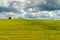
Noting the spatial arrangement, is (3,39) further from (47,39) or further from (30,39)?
(47,39)

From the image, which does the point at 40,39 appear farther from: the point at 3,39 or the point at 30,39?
the point at 3,39

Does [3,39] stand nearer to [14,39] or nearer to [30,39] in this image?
[14,39]

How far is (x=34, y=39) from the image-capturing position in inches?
1957

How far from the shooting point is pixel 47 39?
49.2 metres

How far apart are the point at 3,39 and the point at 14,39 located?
2.88m

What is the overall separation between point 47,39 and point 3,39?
11.4 m

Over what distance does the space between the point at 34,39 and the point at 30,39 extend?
3.47ft

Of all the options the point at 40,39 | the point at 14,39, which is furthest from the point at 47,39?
the point at 14,39

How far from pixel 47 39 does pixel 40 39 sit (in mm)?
1852

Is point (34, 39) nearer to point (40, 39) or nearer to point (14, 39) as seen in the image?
point (40, 39)

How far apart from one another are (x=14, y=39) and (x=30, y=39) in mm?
4179

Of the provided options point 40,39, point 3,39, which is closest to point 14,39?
point 3,39

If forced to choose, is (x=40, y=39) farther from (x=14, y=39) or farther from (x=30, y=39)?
(x=14, y=39)

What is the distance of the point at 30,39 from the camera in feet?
163
